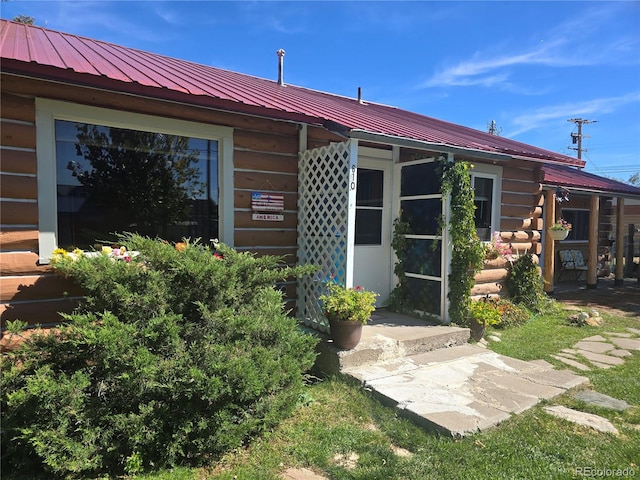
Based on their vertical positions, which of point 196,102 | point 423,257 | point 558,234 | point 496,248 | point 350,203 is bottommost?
point 423,257

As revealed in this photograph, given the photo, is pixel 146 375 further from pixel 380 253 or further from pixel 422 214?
pixel 422 214

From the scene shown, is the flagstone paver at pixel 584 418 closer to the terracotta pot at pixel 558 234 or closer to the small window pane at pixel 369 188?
the small window pane at pixel 369 188

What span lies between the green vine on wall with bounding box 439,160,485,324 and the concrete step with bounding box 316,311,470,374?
43cm

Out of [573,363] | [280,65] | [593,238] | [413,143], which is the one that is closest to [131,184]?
[413,143]

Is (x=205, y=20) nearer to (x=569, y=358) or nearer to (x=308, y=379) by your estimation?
(x=308, y=379)

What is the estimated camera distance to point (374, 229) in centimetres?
604

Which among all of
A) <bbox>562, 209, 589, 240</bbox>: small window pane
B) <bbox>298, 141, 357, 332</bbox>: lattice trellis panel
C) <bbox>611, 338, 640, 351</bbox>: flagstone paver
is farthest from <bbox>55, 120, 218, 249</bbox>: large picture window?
<bbox>562, 209, 589, 240</bbox>: small window pane

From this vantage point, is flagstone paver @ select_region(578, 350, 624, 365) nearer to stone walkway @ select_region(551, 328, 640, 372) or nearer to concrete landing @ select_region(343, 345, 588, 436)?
stone walkway @ select_region(551, 328, 640, 372)

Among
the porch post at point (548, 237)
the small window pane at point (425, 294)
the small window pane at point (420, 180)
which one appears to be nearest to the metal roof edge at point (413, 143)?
the small window pane at point (420, 180)

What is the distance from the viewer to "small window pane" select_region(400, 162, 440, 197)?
5.54 meters

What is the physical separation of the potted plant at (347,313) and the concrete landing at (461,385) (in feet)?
1.05

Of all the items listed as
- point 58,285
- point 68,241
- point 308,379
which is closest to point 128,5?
point 68,241

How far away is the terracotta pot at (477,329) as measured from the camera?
17.5ft

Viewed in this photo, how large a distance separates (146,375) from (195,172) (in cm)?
253
